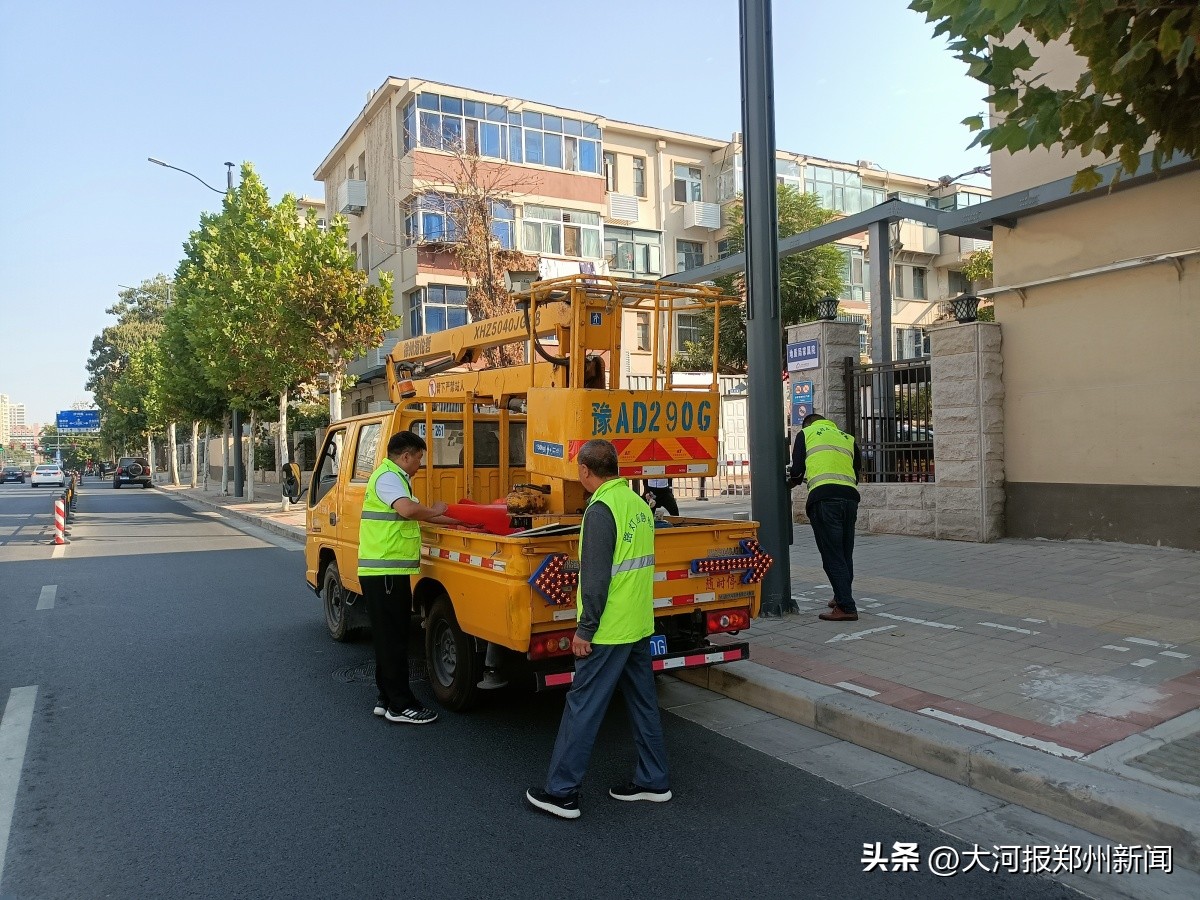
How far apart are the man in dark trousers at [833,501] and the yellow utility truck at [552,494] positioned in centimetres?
179

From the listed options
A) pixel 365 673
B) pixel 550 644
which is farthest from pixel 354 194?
pixel 550 644

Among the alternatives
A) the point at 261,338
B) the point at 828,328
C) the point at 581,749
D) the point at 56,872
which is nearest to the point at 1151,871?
the point at 581,749

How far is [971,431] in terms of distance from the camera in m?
11.2

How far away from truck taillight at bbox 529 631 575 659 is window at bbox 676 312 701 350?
2646 cm

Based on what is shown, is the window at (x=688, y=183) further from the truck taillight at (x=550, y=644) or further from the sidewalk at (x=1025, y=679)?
the truck taillight at (x=550, y=644)

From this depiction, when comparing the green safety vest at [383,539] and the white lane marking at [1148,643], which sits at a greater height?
the green safety vest at [383,539]

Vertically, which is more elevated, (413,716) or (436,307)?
(436,307)

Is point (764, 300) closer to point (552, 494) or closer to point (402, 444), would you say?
point (552, 494)

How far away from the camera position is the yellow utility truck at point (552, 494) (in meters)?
4.88

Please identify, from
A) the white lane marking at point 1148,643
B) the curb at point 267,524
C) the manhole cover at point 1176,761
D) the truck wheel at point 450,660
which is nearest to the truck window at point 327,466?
the truck wheel at point 450,660

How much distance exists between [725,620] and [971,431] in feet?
22.9

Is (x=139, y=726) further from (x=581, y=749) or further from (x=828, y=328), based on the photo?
(x=828, y=328)

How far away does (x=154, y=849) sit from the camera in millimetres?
3766

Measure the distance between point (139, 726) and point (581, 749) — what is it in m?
3.18
